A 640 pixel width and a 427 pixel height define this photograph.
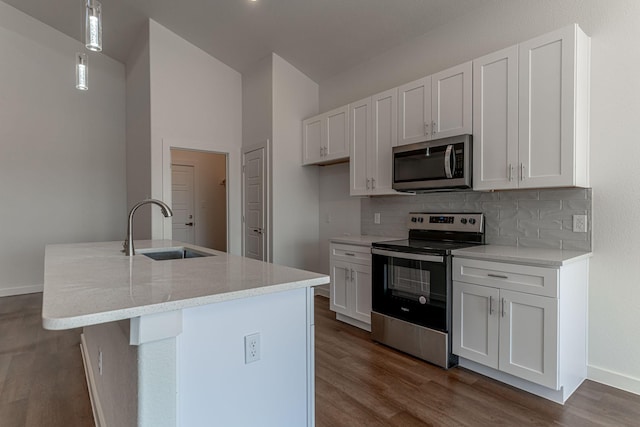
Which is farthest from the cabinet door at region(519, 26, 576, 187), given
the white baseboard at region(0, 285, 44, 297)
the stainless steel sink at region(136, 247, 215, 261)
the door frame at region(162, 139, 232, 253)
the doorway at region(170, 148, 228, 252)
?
the white baseboard at region(0, 285, 44, 297)

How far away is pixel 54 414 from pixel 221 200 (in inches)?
215

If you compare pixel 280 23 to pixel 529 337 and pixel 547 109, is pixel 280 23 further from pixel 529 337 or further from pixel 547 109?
pixel 529 337

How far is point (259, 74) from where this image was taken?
4.71 metres

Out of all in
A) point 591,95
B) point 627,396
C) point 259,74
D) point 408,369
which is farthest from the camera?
point 259,74

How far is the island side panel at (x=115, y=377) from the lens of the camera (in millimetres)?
1209

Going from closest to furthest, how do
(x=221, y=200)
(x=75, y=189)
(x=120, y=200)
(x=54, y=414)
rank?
(x=54, y=414)
(x=75, y=189)
(x=120, y=200)
(x=221, y=200)

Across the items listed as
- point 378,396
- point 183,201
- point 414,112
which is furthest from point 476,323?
point 183,201

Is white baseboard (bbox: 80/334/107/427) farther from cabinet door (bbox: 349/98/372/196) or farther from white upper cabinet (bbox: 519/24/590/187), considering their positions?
white upper cabinet (bbox: 519/24/590/187)

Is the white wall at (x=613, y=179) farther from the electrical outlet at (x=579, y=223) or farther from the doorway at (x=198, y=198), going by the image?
the doorway at (x=198, y=198)

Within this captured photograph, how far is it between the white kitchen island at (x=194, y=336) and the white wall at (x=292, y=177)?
2.70 metres

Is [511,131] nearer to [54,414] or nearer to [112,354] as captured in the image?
[112,354]

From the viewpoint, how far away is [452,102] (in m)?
2.86

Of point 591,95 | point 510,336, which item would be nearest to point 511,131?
point 591,95

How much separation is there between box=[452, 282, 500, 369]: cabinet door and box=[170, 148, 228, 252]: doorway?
16.3 ft
